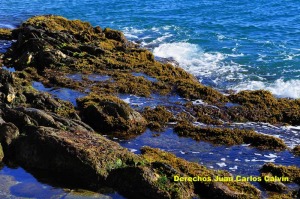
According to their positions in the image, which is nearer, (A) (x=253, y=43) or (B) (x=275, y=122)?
(B) (x=275, y=122)

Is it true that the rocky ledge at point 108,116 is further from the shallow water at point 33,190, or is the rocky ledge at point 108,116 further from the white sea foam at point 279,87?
the white sea foam at point 279,87

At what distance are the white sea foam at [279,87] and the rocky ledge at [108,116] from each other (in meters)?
3.20

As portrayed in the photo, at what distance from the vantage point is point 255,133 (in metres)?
19.5

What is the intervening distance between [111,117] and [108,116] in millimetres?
160

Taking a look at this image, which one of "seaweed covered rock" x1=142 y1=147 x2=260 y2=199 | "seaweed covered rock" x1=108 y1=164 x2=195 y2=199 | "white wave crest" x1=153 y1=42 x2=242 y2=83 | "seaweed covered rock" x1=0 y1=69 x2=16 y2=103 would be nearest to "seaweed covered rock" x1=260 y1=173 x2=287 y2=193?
"seaweed covered rock" x1=142 y1=147 x2=260 y2=199

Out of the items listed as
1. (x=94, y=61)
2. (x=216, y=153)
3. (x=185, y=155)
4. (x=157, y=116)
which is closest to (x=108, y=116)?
(x=157, y=116)

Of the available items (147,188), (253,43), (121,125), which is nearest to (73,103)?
(121,125)

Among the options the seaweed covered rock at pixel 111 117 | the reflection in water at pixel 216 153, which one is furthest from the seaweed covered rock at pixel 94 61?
the reflection in water at pixel 216 153

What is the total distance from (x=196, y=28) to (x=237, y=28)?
14.2 ft

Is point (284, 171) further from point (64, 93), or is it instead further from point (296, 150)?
point (64, 93)

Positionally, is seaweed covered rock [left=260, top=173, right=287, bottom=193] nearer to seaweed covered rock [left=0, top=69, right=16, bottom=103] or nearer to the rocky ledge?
the rocky ledge

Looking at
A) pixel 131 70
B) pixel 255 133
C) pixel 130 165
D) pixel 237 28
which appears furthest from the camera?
pixel 237 28

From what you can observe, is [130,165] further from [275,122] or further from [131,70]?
[131,70]

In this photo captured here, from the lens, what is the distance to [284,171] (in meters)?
16.1
